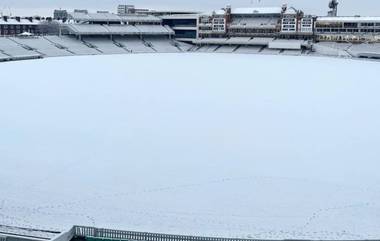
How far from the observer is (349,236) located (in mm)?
6852

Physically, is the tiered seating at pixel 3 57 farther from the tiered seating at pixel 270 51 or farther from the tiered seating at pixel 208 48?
the tiered seating at pixel 270 51

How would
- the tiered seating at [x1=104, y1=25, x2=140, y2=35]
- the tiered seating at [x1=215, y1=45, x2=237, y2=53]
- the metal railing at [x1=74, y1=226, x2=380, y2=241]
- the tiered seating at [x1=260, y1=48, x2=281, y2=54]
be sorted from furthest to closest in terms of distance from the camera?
the tiered seating at [x1=215, y1=45, x2=237, y2=53]
the tiered seating at [x1=104, y1=25, x2=140, y2=35]
the tiered seating at [x1=260, y1=48, x2=281, y2=54]
the metal railing at [x1=74, y1=226, x2=380, y2=241]

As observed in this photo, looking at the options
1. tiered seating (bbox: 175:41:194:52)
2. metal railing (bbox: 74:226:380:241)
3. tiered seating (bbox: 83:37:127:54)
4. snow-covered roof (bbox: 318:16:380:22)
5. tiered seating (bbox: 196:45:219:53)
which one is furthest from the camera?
tiered seating (bbox: 175:41:194:52)

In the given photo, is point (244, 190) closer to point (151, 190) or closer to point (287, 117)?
point (151, 190)

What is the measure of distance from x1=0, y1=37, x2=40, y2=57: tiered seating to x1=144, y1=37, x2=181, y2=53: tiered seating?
9.63 m

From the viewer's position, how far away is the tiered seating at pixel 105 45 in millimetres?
36625

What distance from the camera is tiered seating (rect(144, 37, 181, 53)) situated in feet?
128

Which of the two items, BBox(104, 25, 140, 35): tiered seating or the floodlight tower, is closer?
BBox(104, 25, 140, 35): tiered seating

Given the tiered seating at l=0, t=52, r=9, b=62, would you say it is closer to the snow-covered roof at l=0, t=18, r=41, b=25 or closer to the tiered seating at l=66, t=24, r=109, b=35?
the tiered seating at l=66, t=24, r=109, b=35

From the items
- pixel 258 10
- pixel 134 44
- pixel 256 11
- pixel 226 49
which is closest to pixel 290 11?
pixel 258 10

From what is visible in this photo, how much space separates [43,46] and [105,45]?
5083 mm

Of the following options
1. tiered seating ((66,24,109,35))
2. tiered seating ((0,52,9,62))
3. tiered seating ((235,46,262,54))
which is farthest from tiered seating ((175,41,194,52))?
tiered seating ((0,52,9,62))

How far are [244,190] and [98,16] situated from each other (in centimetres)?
3472

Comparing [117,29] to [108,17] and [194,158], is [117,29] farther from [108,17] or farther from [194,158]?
[194,158]
